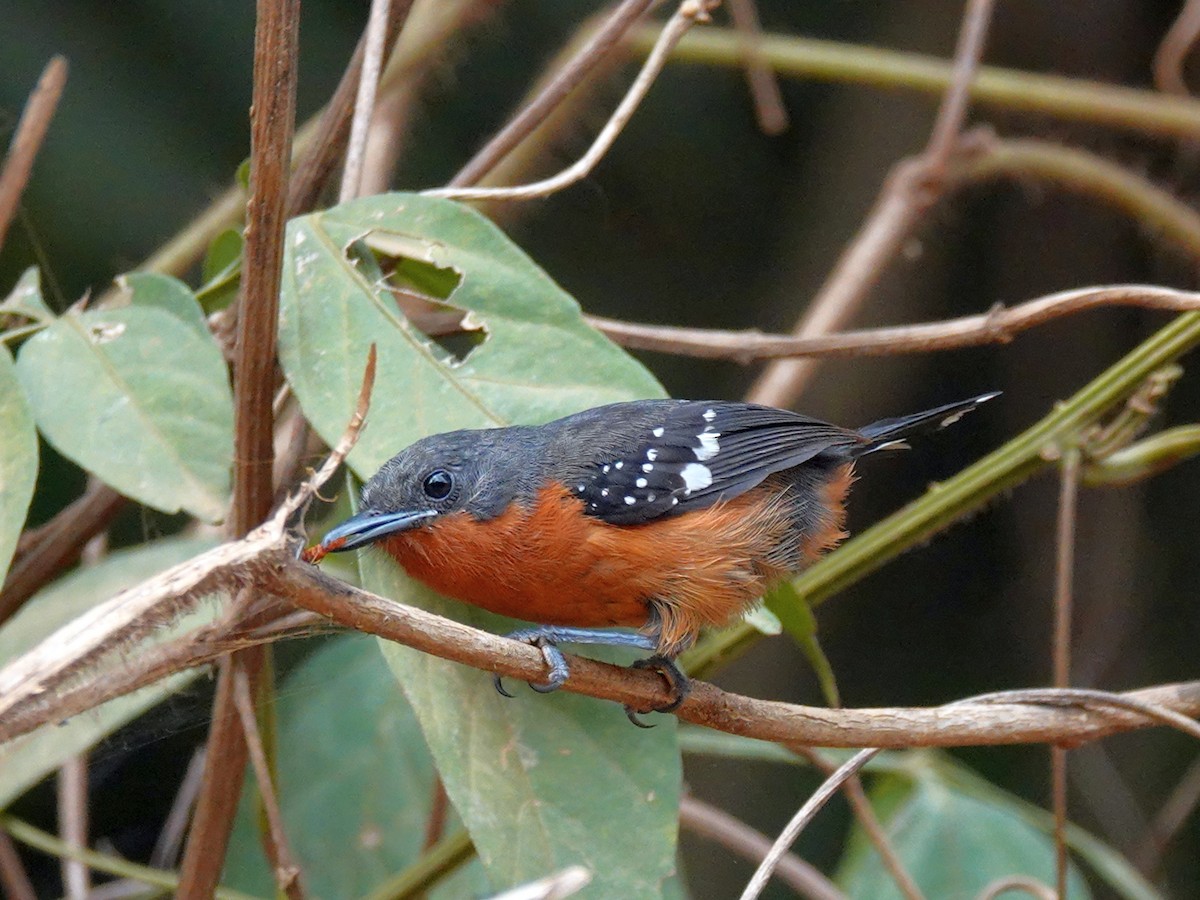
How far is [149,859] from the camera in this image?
291 centimetres

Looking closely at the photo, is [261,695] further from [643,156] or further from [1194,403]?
[1194,403]

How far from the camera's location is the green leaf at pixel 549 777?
1.53m

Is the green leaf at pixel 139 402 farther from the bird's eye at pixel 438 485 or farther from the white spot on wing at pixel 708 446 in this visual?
the white spot on wing at pixel 708 446

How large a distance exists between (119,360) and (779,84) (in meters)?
3.07

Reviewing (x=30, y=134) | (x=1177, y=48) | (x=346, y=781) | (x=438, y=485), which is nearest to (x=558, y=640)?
(x=438, y=485)

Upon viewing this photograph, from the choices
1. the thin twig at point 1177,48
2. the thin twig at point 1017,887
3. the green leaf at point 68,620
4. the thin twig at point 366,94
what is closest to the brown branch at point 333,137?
the thin twig at point 366,94

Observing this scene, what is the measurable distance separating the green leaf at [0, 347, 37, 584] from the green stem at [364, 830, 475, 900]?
35.1 inches

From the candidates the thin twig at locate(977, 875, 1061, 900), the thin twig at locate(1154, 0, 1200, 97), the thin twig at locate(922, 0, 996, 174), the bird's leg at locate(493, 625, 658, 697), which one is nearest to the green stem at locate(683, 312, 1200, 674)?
the bird's leg at locate(493, 625, 658, 697)

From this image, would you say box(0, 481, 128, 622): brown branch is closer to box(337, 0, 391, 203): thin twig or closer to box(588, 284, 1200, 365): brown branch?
box(337, 0, 391, 203): thin twig

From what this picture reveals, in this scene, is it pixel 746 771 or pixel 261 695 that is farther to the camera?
pixel 746 771

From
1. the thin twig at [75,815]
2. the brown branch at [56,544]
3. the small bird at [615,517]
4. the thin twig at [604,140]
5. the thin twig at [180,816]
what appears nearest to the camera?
the small bird at [615,517]

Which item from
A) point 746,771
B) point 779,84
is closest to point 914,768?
point 746,771

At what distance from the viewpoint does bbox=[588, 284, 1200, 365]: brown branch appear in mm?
1830

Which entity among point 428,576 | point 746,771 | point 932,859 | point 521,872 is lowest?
point 746,771
